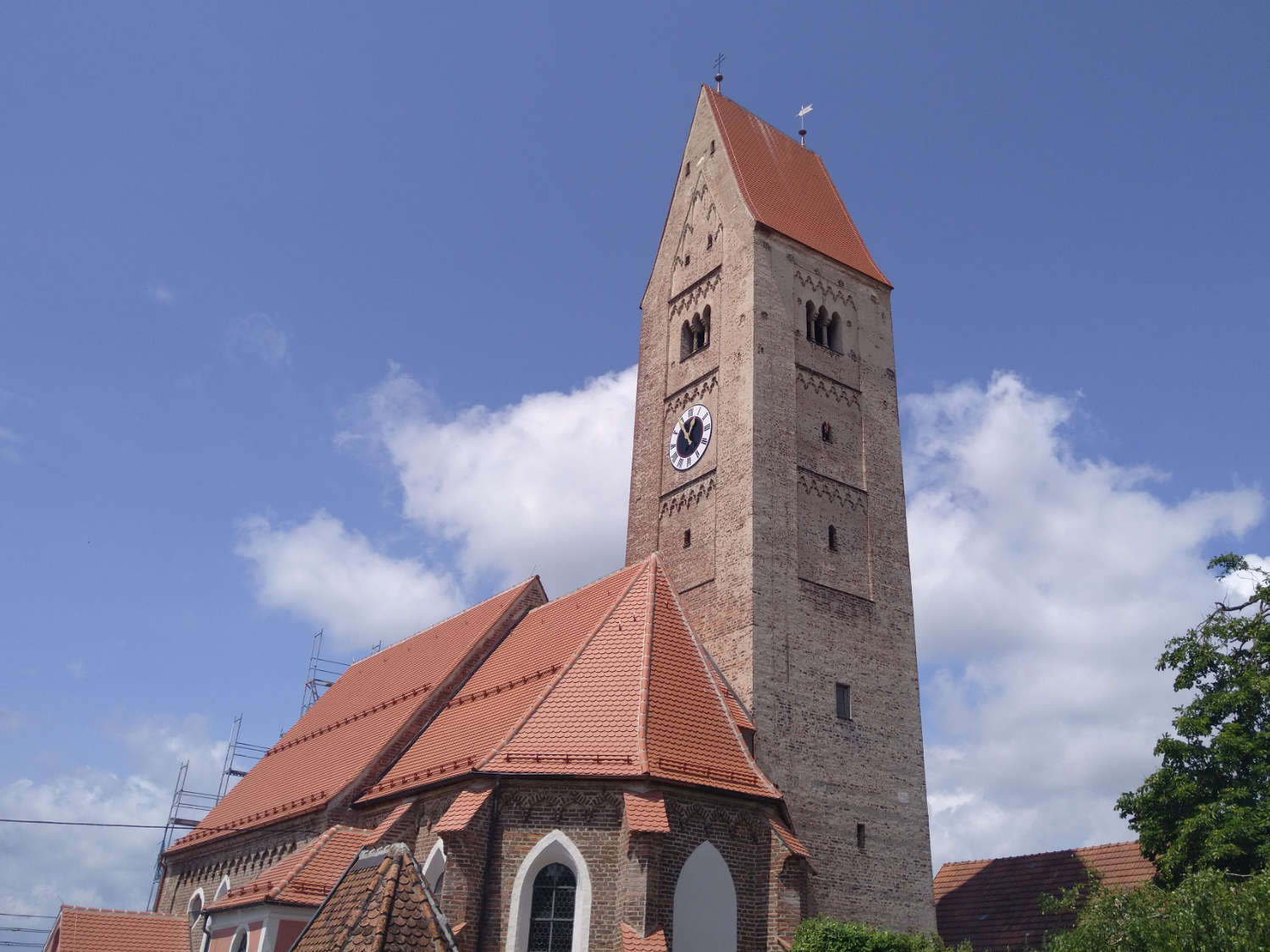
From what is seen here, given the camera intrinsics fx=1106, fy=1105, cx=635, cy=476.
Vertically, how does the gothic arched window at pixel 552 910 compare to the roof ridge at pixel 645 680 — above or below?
below

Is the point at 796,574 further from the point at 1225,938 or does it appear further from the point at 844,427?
the point at 1225,938

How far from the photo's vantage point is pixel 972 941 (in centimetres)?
2655

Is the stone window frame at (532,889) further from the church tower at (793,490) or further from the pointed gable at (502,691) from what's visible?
the church tower at (793,490)

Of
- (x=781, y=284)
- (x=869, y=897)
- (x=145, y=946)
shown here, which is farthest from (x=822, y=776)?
(x=145, y=946)

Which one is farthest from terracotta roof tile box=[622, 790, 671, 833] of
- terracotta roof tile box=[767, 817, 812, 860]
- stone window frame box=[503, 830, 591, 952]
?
terracotta roof tile box=[767, 817, 812, 860]

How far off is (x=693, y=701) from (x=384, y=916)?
1197 cm

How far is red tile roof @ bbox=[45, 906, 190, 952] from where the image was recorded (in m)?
22.9

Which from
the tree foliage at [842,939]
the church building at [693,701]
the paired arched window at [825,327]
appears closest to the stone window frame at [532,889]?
the church building at [693,701]

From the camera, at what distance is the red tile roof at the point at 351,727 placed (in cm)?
2339

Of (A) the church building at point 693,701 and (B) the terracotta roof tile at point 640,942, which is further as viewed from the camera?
(A) the church building at point 693,701

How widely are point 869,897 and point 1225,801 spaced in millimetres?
6640

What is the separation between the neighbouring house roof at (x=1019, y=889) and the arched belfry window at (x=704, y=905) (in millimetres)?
11271

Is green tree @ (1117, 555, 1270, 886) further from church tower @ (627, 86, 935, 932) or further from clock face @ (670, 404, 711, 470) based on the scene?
clock face @ (670, 404, 711, 470)

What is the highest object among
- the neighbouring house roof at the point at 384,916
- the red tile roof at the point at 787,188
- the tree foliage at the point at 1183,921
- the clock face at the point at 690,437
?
the red tile roof at the point at 787,188
